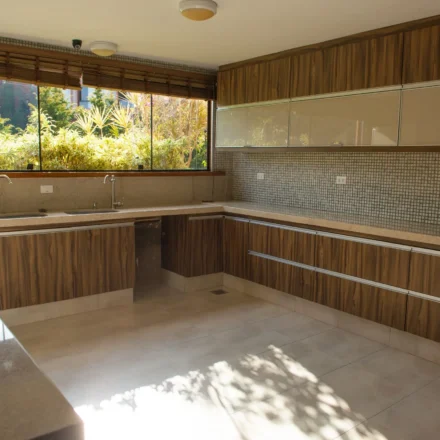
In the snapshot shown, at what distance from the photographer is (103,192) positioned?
468 centimetres

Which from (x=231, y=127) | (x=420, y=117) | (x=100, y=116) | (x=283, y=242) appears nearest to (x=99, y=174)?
(x=100, y=116)

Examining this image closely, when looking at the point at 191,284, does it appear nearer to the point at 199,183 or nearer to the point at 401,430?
the point at 199,183

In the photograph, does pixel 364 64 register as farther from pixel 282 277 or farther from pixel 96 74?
pixel 96 74

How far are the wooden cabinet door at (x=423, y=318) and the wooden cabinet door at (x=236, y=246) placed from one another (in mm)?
1788

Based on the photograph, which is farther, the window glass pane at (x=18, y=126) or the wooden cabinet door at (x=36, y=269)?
the window glass pane at (x=18, y=126)

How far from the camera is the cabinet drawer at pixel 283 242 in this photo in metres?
3.97

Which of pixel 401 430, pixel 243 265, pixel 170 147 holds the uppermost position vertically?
pixel 170 147

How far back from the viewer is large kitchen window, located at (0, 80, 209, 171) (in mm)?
4227

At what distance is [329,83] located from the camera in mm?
3965

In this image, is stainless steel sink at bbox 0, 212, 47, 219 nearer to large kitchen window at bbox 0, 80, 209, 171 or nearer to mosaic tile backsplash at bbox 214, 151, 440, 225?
large kitchen window at bbox 0, 80, 209, 171

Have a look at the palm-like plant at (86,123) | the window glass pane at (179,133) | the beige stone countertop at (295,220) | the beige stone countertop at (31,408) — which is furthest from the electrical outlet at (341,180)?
the beige stone countertop at (31,408)

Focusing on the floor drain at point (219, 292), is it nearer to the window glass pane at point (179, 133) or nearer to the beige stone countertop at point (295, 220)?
the beige stone countertop at point (295, 220)

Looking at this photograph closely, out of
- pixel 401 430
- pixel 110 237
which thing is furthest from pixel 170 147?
pixel 401 430

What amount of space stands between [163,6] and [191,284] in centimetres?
276
